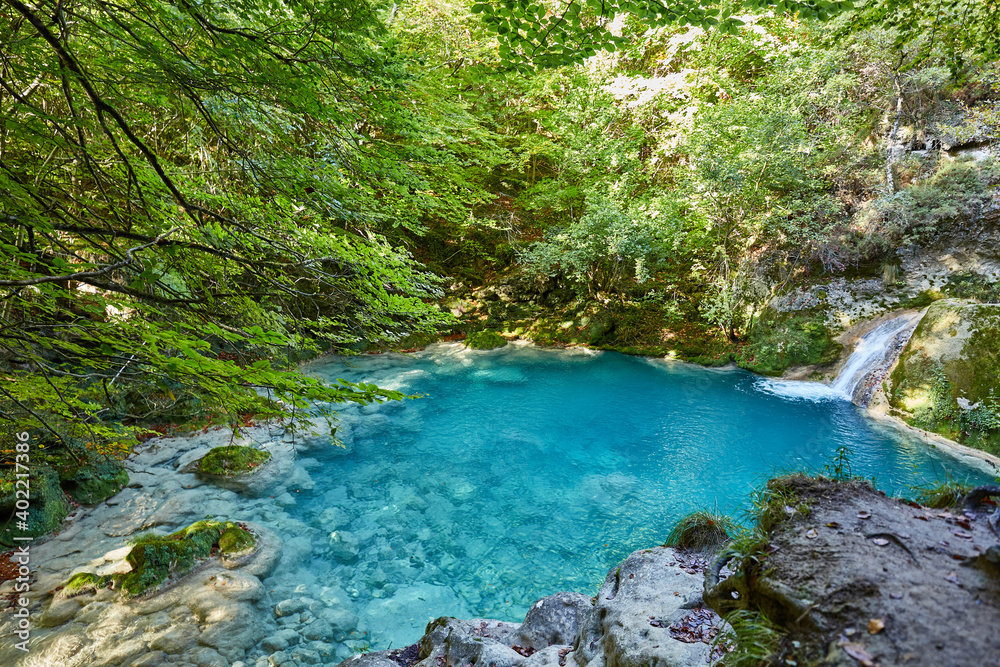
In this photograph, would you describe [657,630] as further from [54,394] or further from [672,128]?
[672,128]

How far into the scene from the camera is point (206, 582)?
4480mm

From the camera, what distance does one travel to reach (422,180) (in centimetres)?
546

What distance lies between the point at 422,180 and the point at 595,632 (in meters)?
5.50

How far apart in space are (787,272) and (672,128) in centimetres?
613

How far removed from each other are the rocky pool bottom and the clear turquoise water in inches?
1.5

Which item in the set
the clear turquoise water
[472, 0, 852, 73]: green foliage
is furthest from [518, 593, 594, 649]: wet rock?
[472, 0, 852, 73]: green foliage

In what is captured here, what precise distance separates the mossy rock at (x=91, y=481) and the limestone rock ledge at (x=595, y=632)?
513 centimetres

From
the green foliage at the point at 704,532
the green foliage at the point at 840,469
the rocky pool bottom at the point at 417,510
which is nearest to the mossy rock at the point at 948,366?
the rocky pool bottom at the point at 417,510

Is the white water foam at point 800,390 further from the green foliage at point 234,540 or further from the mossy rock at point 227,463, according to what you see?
the mossy rock at point 227,463

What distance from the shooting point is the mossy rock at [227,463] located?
6609mm

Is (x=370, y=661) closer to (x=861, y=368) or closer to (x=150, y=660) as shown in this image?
(x=150, y=660)

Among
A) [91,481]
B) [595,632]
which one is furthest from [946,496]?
[91,481]

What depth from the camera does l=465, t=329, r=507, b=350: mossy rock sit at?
15.2 m

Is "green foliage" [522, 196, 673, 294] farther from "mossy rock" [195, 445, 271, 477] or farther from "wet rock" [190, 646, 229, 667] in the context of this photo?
"wet rock" [190, 646, 229, 667]
